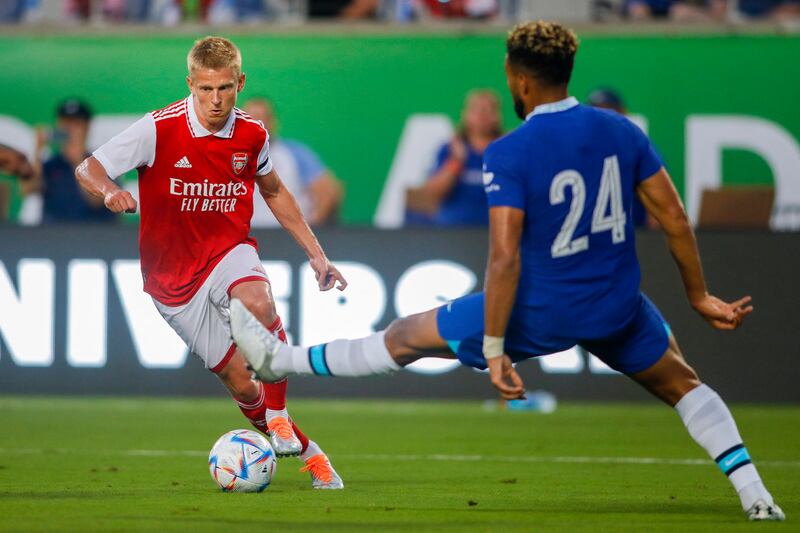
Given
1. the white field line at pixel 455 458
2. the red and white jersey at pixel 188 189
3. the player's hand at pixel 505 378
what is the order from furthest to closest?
1. the white field line at pixel 455 458
2. the red and white jersey at pixel 188 189
3. the player's hand at pixel 505 378

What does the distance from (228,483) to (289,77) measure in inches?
399

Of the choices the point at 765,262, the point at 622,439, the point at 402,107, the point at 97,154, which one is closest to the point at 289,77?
the point at 402,107

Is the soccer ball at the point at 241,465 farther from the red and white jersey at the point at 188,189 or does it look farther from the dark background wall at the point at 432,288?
the dark background wall at the point at 432,288

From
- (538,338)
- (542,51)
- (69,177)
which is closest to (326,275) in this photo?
(538,338)

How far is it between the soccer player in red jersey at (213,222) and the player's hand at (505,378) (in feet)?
5.41

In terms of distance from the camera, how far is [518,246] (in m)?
5.93

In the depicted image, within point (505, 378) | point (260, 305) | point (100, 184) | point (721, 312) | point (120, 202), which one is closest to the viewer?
point (505, 378)

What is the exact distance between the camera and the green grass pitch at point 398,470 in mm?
6371

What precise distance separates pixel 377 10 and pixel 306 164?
9.07 feet

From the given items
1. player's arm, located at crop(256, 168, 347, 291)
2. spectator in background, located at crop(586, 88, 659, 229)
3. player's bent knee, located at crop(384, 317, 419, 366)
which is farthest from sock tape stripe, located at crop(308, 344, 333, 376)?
spectator in background, located at crop(586, 88, 659, 229)

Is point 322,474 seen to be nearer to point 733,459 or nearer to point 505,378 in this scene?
point 505,378

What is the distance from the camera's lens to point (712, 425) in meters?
6.26

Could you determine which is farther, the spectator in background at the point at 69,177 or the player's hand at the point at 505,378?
the spectator in background at the point at 69,177

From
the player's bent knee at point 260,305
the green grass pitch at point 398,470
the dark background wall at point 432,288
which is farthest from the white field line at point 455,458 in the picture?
the dark background wall at point 432,288
